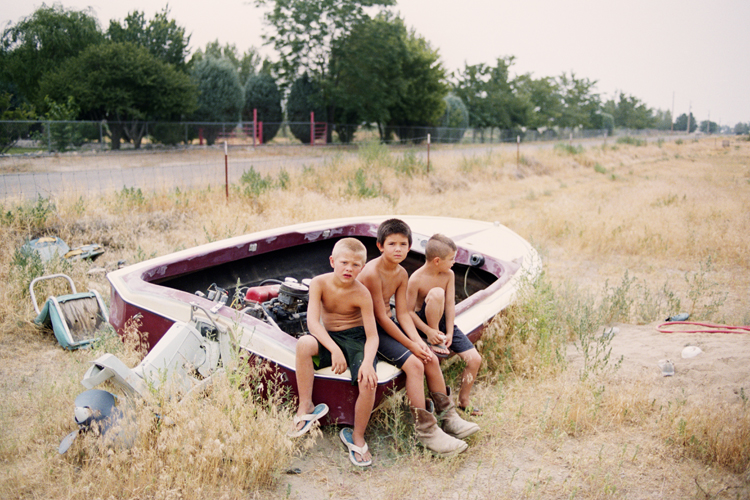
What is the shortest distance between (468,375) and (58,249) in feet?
14.7

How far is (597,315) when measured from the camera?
4.76 meters

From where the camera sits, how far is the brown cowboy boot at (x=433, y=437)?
2.69 metres

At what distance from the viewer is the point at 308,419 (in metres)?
2.61

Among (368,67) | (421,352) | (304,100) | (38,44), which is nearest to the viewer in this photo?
(421,352)

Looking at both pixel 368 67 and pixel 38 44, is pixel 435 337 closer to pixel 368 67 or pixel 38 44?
pixel 368 67

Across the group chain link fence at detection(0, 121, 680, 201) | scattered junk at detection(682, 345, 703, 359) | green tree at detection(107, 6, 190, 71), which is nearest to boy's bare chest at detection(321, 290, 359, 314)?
scattered junk at detection(682, 345, 703, 359)

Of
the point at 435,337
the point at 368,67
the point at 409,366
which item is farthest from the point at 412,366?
the point at 368,67

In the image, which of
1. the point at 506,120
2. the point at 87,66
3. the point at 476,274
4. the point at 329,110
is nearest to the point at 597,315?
the point at 476,274

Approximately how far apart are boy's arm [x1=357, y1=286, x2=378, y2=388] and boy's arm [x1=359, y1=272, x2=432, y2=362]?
66 mm

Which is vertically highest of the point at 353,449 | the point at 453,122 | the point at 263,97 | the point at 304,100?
the point at 263,97

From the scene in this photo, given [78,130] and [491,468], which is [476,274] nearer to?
[491,468]

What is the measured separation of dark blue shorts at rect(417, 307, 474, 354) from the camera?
10.4 feet

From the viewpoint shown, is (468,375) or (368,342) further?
(468,375)

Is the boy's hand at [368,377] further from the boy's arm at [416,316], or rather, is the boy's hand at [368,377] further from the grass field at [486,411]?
the boy's arm at [416,316]
